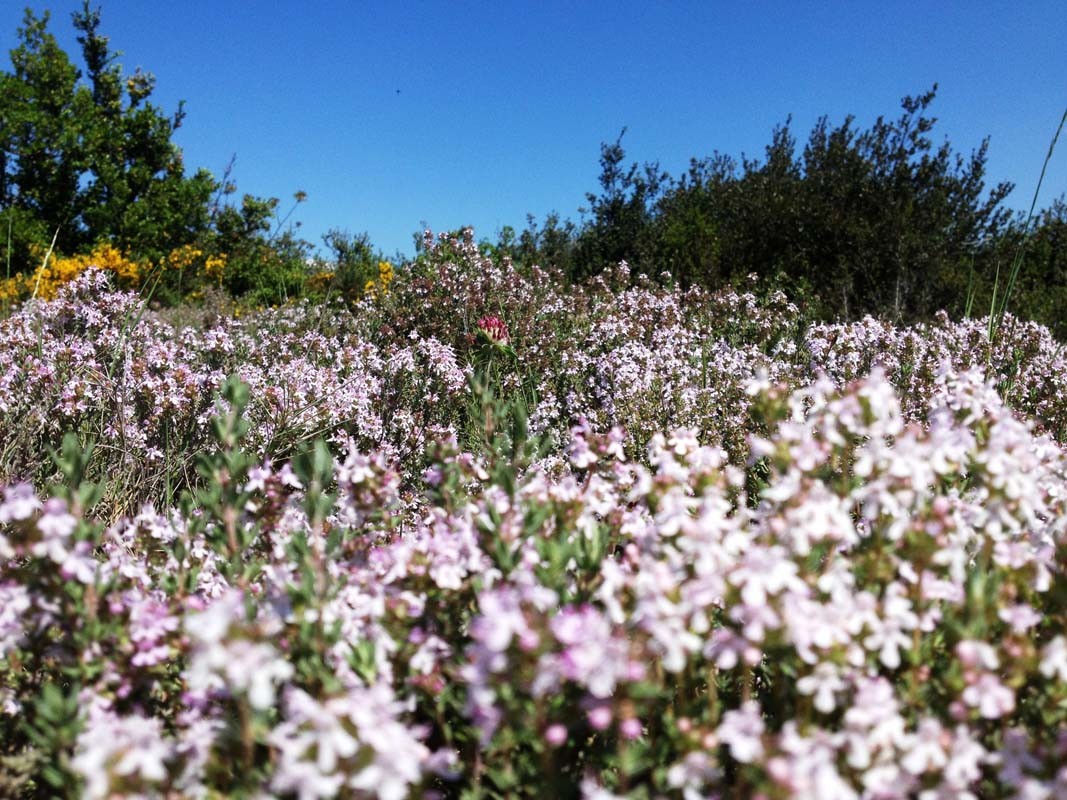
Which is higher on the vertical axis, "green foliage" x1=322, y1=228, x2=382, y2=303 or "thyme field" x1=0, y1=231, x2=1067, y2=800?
"green foliage" x1=322, y1=228, x2=382, y2=303

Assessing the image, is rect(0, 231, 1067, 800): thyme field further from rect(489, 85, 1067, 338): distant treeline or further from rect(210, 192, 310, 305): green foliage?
rect(210, 192, 310, 305): green foliage

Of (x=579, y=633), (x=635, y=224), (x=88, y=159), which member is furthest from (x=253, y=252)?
(x=579, y=633)

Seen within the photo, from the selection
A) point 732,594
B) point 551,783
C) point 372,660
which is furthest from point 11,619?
point 732,594

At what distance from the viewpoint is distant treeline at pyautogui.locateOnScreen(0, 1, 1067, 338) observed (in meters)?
11.5

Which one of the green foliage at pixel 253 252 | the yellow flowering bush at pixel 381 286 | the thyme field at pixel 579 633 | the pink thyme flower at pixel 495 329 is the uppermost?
the green foliage at pixel 253 252

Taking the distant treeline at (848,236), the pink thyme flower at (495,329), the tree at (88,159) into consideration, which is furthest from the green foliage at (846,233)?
the tree at (88,159)

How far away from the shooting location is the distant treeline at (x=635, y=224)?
11539 mm

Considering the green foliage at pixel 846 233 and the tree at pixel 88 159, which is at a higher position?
the tree at pixel 88 159

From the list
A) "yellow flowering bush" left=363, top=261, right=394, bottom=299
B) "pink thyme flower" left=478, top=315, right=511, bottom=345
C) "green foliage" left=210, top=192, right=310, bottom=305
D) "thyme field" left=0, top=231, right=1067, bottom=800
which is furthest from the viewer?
"green foliage" left=210, top=192, right=310, bottom=305

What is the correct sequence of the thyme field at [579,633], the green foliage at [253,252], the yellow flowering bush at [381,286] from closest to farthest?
the thyme field at [579,633] < the yellow flowering bush at [381,286] < the green foliage at [253,252]

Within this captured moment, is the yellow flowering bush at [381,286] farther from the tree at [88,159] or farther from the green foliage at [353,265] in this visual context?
the tree at [88,159]

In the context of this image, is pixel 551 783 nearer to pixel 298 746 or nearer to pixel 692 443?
pixel 298 746

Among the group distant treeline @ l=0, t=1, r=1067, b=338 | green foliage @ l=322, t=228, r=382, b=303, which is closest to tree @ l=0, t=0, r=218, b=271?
distant treeline @ l=0, t=1, r=1067, b=338

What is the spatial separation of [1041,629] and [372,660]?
1.66m
